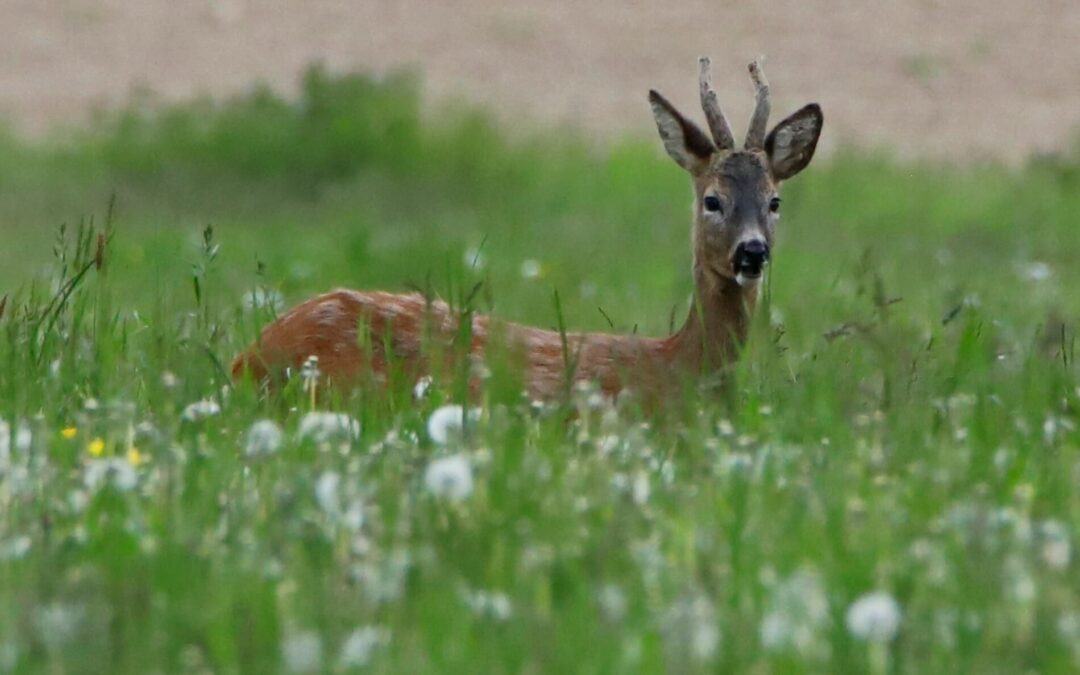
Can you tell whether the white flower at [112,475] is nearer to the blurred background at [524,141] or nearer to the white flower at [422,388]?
the white flower at [422,388]

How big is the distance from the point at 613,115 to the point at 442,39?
2.24 meters

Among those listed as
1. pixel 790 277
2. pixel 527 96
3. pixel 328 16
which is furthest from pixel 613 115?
pixel 790 277

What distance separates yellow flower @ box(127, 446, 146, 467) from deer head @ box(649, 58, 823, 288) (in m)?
2.46

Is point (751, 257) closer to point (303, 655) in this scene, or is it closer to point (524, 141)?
point (303, 655)

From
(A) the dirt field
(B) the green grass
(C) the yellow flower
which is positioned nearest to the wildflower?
(B) the green grass

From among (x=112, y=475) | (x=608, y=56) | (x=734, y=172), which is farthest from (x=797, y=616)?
(x=608, y=56)

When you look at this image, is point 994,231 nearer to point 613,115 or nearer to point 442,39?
point 613,115

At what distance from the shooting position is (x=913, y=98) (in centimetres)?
1848

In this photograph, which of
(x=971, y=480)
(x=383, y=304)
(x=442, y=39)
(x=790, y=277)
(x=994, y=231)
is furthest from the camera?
(x=442, y=39)

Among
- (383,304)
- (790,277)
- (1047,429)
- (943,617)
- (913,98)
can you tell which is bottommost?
(943,617)

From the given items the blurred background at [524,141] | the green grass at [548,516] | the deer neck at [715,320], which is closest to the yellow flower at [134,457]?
the green grass at [548,516]

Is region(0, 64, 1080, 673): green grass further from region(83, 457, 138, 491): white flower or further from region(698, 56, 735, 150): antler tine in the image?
region(698, 56, 735, 150): antler tine

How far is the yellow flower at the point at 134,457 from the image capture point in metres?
4.62

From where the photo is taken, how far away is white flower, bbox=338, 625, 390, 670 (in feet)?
11.1
